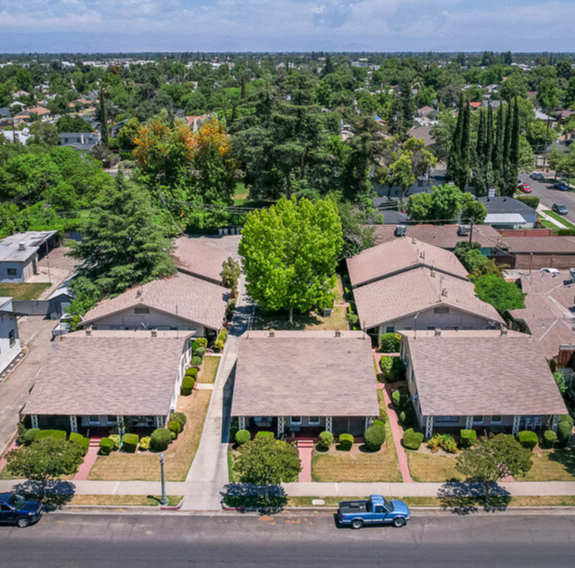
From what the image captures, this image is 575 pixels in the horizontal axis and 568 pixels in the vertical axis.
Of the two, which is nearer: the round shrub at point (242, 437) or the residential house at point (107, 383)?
the round shrub at point (242, 437)

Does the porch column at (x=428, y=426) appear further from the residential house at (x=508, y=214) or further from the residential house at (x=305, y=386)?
the residential house at (x=508, y=214)

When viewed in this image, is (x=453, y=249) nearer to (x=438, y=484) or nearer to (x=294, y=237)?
(x=294, y=237)

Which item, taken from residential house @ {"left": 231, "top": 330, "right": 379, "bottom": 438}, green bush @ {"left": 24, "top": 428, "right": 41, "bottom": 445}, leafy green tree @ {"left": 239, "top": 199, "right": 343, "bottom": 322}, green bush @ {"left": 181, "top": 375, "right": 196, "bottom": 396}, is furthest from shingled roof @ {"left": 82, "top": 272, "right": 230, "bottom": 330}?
green bush @ {"left": 24, "top": 428, "right": 41, "bottom": 445}

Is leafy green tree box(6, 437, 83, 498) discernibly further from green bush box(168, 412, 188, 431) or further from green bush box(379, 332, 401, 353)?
green bush box(379, 332, 401, 353)

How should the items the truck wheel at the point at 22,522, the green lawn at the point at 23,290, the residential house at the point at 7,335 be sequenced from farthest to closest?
the green lawn at the point at 23,290
the residential house at the point at 7,335
the truck wheel at the point at 22,522

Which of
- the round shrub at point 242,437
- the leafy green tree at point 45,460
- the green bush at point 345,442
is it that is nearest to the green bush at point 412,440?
the green bush at point 345,442

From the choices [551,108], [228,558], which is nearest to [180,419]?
[228,558]
